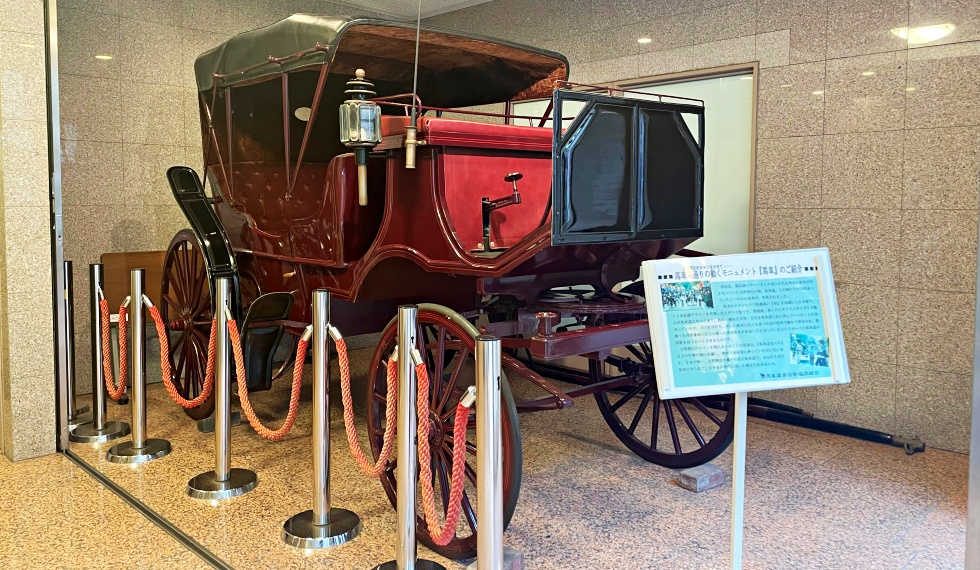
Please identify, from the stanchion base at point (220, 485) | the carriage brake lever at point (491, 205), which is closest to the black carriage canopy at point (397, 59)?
the carriage brake lever at point (491, 205)

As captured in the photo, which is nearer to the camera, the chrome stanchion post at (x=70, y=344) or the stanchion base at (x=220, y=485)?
the stanchion base at (x=220, y=485)

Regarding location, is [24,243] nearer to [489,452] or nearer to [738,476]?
[489,452]

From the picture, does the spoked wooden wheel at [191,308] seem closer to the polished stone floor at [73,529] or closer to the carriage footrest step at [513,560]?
the polished stone floor at [73,529]

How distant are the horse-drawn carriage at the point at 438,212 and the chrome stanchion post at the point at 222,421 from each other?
57 centimetres

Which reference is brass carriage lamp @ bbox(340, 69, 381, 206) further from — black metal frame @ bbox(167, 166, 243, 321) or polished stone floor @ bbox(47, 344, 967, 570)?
polished stone floor @ bbox(47, 344, 967, 570)

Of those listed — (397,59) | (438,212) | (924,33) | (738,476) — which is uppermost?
(924,33)

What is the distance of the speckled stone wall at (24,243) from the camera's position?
4258mm

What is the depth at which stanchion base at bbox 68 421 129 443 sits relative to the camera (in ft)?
15.3

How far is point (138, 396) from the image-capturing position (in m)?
4.33

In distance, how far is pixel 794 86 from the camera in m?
5.09

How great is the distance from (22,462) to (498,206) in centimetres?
300

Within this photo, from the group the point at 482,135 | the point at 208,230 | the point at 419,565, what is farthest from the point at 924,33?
the point at 208,230

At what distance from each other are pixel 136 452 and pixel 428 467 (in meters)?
2.33

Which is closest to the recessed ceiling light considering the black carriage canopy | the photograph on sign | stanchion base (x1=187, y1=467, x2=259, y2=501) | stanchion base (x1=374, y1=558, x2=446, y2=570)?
the black carriage canopy
